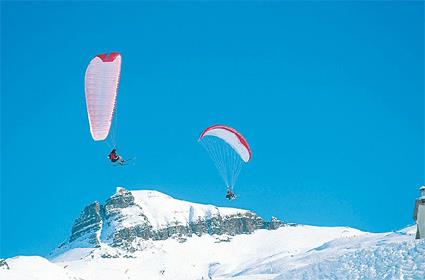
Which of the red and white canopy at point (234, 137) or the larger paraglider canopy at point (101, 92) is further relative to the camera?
the red and white canopy at point (234, 137)

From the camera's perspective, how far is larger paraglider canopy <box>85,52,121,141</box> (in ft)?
106

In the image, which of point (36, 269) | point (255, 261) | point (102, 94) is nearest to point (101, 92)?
point (102, 94)

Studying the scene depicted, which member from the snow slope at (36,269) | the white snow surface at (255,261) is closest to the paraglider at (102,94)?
the white snow surface at (255,261)

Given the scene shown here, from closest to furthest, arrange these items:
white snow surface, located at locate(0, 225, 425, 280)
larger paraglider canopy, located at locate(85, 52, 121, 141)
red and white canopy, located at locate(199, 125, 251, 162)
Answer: white snow surface, located at locate(0, 225, 425, 280) → larger paraglider canopy, located at locate(85, 52, 121, 141) → red and white canopy, located at locate(199, 125, 251, 162)

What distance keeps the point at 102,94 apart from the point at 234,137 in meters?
13.3

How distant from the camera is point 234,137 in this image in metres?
43.9

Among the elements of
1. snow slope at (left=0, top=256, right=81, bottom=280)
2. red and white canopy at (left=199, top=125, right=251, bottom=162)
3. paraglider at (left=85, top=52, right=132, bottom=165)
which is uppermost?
snow slope at (left=0, top=256, right=81, bottom=280)

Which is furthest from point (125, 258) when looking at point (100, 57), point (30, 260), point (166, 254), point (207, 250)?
point (100, 57)

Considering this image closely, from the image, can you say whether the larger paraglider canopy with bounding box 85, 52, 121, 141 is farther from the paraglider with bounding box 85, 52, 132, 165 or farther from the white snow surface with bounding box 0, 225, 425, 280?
the white snow surface with bounding box 0, 225, 425, 280

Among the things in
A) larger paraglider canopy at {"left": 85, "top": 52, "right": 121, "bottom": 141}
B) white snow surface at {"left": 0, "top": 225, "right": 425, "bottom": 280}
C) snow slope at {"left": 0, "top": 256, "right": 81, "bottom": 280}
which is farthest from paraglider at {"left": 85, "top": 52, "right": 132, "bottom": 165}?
snow slope at {"left": 0, "top": 256, "right": 81, "bottom": 280}

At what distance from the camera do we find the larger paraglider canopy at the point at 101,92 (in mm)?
32375

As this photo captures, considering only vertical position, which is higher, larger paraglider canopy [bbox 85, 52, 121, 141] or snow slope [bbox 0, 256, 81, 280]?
snow slope [bbox 0, 256, 81, 280]

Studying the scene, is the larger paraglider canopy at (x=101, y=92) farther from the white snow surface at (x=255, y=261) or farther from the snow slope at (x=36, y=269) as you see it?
the snow slope at (x=36, y=269)

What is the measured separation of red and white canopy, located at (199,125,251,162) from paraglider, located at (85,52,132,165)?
36.2 ft
